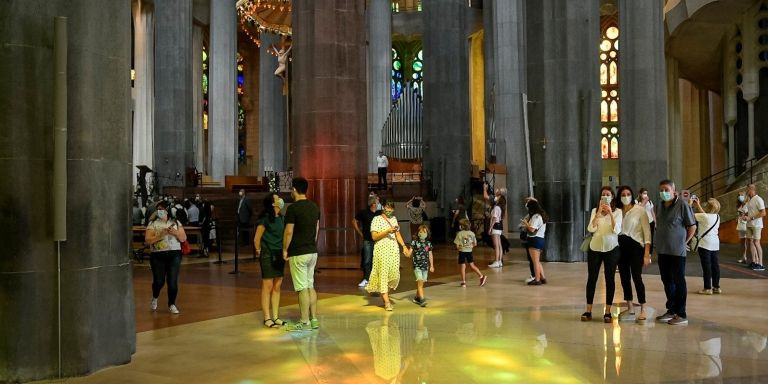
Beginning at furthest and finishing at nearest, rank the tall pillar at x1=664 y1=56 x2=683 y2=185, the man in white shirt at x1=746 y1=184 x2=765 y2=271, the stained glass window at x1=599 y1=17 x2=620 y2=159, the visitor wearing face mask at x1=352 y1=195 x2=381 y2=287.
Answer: the stained glass window at x1=599 y1=17 x2=620 y2=159, the tall pillar at x1=664 y1=56 x2=683 y2=185, the man in white shirt at x1=746 y1=184 x2=765 y2=271, the visitor wearing face mask at x1=352 y1=195 x2=381 y2=287

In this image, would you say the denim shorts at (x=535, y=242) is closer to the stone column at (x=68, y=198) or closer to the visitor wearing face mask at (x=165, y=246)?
the visitor wearing face mask at (x=165, y=246)

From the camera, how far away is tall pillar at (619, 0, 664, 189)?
23.1 m

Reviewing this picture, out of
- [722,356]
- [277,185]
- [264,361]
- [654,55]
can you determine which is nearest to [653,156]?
[654,55]

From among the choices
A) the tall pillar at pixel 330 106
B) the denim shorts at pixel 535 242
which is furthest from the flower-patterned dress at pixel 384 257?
the tall pillar at pixel 330 106

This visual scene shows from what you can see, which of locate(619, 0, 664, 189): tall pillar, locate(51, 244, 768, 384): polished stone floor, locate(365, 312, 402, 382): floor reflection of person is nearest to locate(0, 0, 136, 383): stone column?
locate(51, 244, 768, 384): polished stone floor

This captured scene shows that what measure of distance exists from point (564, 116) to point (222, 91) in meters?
20.0

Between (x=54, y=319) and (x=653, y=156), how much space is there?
20.0 meters

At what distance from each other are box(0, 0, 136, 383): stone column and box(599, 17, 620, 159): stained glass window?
40.8 meters

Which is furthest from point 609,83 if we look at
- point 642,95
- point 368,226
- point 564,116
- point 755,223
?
point 368,226

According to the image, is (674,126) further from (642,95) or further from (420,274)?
(420,274)

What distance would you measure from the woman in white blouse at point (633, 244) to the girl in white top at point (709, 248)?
2.85 meters

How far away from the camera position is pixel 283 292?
41.0 feet

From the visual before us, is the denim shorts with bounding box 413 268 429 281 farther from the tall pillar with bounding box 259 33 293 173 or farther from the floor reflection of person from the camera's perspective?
the tall pillar with bounding box 259 33 293 173

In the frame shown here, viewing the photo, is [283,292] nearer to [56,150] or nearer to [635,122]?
[56,150]
